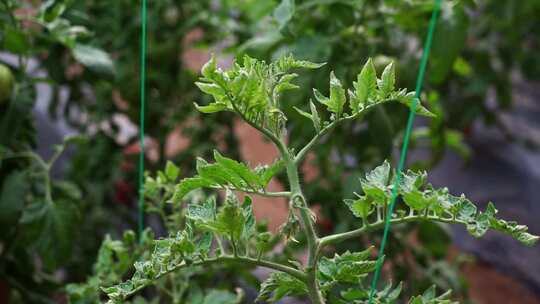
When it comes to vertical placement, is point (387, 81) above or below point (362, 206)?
above

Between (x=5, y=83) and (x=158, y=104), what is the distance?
64 cm

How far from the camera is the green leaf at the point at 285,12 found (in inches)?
37.3

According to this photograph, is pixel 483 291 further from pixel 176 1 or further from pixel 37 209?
pixel 37 209

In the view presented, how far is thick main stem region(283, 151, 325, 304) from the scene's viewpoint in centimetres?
62

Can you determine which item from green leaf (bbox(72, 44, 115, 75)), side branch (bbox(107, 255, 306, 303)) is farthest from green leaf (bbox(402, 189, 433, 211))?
green leaf (bbox(72, 44, 115, 75))

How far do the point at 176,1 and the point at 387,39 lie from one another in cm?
60

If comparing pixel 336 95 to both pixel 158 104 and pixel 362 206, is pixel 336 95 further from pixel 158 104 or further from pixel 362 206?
pixel 158 104

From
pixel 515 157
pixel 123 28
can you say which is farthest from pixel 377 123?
pixel 515 157

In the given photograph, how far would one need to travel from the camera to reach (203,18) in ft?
5.10

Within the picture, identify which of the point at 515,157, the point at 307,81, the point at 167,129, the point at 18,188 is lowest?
the point at 515,157

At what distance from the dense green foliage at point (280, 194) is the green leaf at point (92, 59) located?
49 centimetres

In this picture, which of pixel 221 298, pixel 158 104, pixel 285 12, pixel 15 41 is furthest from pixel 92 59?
pixel 158 104

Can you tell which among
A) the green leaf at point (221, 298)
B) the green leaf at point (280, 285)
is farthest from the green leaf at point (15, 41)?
the green leaf at point (280, 285)

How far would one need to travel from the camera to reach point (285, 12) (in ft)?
3.15
